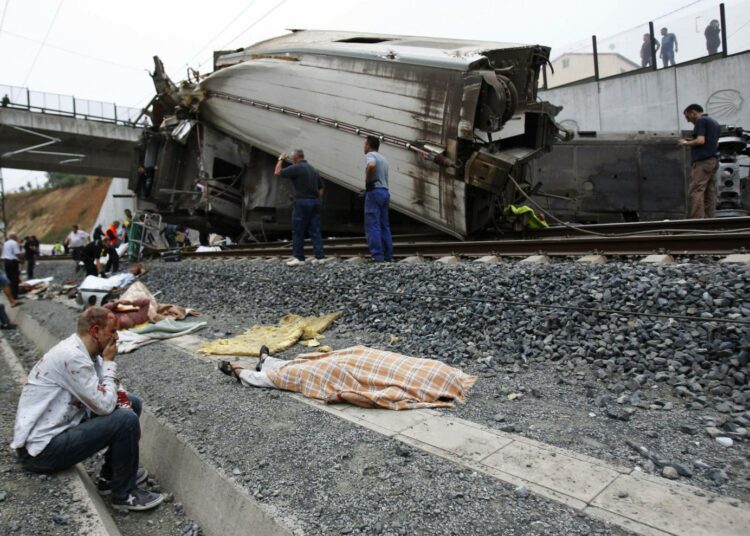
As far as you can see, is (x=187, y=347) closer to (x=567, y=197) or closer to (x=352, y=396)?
(x=352, y=396)

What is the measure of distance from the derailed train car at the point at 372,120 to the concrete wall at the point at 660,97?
8.01 meters

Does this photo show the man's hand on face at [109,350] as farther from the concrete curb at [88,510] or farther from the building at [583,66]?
the building at [583,66]

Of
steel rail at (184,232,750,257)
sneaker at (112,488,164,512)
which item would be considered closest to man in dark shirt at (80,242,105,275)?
steel rail at (184,232,750,257)

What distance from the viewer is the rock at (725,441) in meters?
2.55

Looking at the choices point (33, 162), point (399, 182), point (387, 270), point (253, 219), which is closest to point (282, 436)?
point (387, 270)

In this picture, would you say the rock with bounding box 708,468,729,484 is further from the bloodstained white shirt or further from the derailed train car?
the derailed train car

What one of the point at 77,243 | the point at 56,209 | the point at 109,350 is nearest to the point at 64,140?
the point at 77,243

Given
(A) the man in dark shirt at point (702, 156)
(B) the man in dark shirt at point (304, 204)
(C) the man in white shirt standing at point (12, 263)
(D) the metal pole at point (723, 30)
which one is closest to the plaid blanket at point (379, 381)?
(B) the man in dark shirt at point (304, 204)

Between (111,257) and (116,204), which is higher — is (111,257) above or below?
below

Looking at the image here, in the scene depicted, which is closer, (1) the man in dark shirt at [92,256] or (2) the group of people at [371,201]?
(2) the group of people at [371,201]

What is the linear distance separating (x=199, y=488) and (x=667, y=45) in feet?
58.9

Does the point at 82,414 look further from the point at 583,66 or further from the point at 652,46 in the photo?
the point at 583,66

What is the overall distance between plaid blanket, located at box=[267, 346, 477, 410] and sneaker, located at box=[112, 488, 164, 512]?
1.11m

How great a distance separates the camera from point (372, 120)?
7.94 m
